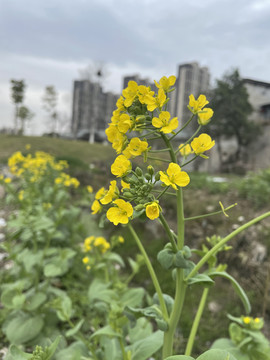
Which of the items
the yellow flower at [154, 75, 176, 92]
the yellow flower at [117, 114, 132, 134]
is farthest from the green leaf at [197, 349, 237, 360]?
the yellow flower at [154, 75, 176, 92]

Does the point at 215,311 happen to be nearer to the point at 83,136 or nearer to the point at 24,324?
the point at 24,324

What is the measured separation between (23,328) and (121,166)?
1626mm

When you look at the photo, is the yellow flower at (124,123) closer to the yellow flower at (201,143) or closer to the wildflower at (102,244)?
the yellow flower at (201,143)

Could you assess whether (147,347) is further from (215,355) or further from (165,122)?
(165,122)

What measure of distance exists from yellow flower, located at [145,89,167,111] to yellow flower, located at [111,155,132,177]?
6.2 inches

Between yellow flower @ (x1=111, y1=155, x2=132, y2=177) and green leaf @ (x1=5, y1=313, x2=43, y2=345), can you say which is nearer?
yellow flower @ (x1=111, y1=155, x2=132, y2=177)

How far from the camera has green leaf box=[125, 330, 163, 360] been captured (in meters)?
1.16

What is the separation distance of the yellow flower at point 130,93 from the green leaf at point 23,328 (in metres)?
1.72

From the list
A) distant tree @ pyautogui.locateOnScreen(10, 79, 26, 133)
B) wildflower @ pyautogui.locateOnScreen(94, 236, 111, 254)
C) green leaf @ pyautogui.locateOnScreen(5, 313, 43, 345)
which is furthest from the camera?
distant tree @ pyautogui.locateOnScreen(10, 79, 26, 133)

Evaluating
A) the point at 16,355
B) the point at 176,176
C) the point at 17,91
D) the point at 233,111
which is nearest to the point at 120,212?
the point at 176,176

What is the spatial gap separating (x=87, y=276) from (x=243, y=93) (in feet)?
50.0

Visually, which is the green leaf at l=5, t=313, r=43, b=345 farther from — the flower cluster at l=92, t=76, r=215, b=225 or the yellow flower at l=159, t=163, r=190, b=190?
the yellow flower at l=159, t=163, r=190, b=190

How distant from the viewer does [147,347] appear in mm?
1191

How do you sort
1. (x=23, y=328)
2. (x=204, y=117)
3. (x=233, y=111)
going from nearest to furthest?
(x=204, y=117) → (x=23, y=328) → (x=233, y=111)
